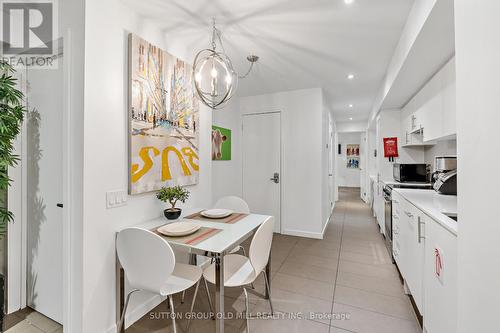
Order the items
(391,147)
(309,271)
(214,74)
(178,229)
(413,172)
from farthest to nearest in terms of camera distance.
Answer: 1. (391,147)
2. (413,172)
3. (309,271)
4. (214,74)
5. (178,229)

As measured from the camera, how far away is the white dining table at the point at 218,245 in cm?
140

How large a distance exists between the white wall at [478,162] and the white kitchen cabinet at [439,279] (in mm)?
292

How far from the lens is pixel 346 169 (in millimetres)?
10070

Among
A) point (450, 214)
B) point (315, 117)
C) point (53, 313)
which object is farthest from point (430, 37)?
point (53, 313)

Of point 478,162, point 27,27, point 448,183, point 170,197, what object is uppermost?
point 27,27

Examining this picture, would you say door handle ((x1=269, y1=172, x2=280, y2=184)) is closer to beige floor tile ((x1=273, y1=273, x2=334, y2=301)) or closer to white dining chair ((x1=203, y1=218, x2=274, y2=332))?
beige floor tile ((x1=273, y1=273, x2=334, y2=301))

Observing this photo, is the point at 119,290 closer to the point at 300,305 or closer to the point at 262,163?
the point at 300,305

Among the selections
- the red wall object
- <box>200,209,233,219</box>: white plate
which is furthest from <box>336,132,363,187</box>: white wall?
<box>200,209,233,219</box>: white plate

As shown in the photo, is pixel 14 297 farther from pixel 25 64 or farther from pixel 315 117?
pixel 315 117

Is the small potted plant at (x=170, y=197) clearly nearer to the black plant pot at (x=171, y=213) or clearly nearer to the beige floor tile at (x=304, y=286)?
the black plant pot at (x=171, y=213)

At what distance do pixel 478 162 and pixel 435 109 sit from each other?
2.01m

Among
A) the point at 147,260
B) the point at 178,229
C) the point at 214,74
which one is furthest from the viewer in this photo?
the point at 214,74

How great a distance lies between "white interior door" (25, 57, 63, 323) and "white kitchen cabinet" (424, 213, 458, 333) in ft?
8.46

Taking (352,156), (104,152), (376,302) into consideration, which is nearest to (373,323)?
(376,302)
